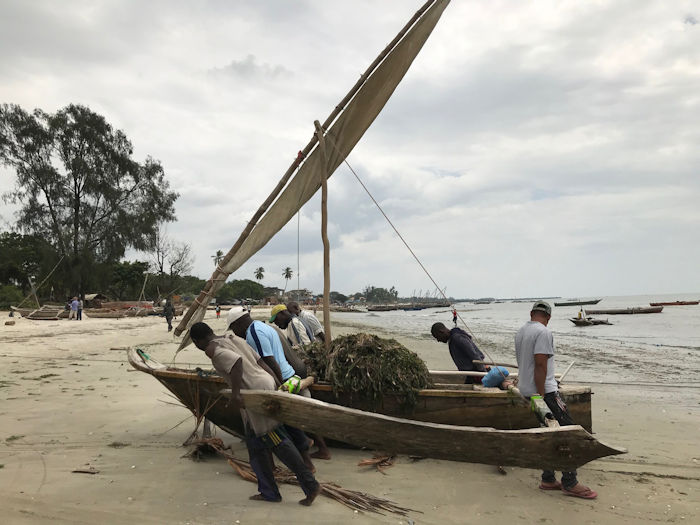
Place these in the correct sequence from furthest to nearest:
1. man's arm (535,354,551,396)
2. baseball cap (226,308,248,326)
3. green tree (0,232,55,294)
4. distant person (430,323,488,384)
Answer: green tree (0,232,55,294) → distant person (430,323,488,384) → baseball cap (226,308,248,326) → man's arm (535,354,551,396)

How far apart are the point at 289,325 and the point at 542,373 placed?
3905 millimetres

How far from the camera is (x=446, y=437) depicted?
3.44m

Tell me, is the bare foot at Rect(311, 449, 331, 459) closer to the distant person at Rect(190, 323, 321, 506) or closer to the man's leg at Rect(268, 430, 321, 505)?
the distant person at Rect(190, 323, 321, 506)

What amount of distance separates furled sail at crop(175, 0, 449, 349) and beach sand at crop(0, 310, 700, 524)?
1659 millimetres

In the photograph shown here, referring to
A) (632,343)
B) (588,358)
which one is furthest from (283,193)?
(632,343)

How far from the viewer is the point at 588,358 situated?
59.5ft

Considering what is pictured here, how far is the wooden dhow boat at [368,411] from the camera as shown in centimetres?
338

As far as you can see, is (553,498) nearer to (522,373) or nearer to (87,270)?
(522,373)

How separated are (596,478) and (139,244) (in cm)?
3940

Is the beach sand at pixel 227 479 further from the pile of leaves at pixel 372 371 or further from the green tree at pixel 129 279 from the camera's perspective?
the green tree at pixel 129 279

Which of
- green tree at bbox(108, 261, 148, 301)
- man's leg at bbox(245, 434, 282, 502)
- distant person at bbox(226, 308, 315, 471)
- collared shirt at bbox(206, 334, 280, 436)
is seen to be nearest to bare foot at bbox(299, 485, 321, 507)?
man's leg at bbox(245, 434, 282, 502)

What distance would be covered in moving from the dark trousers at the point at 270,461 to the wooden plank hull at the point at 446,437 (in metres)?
0.38

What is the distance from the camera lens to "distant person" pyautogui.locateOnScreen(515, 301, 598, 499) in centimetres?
Result: 434

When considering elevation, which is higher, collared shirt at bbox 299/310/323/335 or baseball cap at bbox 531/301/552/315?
baseball cap at bbox 531/301/552/315
